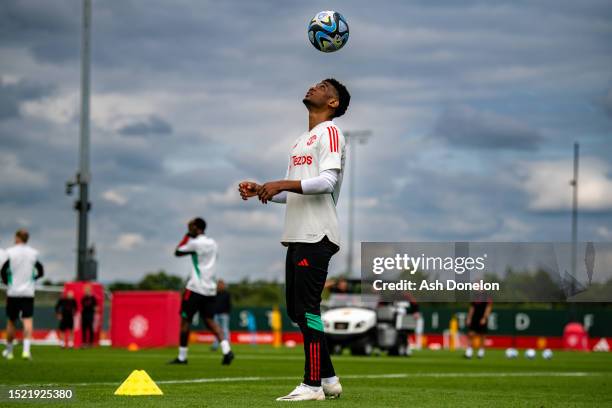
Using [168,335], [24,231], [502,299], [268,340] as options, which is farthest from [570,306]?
[502,299]

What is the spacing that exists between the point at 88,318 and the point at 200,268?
47.0 ft

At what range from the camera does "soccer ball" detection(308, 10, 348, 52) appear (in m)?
9.27

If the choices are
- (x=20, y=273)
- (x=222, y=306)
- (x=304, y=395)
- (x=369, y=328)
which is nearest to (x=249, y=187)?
(x=304, y=395)

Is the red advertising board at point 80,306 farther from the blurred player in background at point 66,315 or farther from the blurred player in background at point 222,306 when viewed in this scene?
the blurred player in background at point 222,306

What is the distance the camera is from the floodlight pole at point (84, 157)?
35500 millimetres

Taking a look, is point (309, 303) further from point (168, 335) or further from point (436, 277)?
point (168, 335)

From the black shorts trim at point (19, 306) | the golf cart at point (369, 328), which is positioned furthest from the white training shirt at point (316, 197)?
the golf cart at point (369, 328)

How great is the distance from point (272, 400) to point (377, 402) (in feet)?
2.59

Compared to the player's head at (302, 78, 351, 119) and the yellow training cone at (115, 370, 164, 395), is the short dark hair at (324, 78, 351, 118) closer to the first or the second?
the player's head at (302, 78, 351, 119)

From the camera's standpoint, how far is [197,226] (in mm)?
17516

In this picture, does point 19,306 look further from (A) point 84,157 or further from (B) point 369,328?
(A) point 84,157

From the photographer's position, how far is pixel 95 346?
3222cm

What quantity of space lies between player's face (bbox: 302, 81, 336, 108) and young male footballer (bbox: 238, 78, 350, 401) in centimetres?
17

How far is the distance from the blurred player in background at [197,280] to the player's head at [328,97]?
8.86 m
